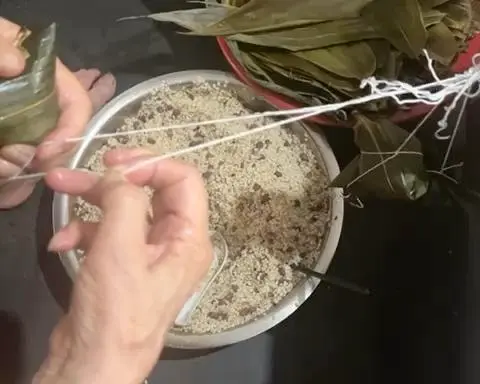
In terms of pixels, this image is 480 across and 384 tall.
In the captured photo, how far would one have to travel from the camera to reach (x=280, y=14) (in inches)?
37.4

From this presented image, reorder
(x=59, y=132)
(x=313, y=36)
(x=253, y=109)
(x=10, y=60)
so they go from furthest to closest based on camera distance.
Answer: (x=253, y=109) < (x=313, y=36) < (x=59, y=132) < (x=10, y=60)

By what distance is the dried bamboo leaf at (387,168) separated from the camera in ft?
3.09

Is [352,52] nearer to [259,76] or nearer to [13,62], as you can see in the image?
[259,76]

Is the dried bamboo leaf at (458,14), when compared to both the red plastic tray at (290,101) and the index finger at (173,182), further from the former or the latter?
the index finger at (173,182)

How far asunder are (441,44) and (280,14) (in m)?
0.18

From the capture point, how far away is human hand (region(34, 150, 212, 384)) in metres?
0.61

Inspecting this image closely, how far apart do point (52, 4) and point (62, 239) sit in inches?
21.4

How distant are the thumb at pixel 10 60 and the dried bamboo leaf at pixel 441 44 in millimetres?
417

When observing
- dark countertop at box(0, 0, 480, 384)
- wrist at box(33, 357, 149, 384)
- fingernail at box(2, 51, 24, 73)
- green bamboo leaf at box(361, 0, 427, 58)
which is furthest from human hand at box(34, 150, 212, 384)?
dark countertop at box(0, 0, 480, 384)

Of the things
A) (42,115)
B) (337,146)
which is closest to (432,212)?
(337,146)

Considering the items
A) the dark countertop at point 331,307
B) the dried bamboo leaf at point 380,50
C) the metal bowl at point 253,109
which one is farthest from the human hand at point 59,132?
the dried bamboo leaf at point 380,50

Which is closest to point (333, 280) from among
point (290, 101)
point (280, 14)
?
point (290, 101)

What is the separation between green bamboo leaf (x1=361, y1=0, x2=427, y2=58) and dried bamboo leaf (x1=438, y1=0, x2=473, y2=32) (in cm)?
6

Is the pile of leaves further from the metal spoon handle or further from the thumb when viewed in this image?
the thumb
